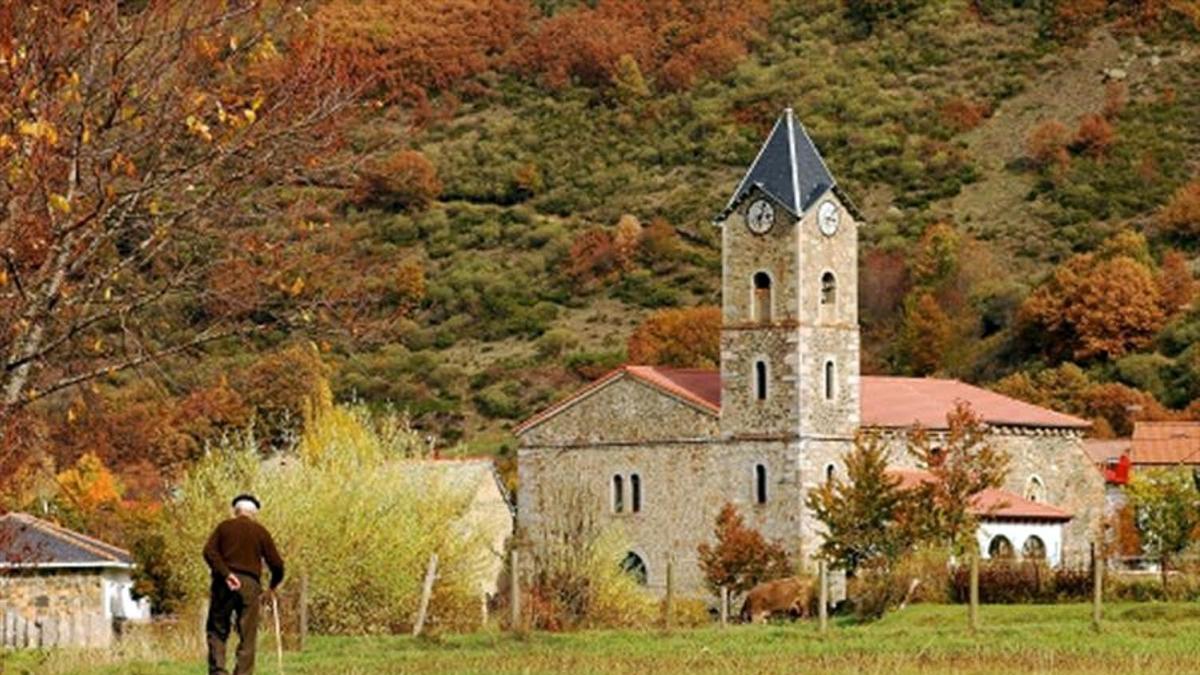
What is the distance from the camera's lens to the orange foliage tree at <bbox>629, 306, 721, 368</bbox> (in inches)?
3696

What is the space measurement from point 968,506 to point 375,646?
92.8ft

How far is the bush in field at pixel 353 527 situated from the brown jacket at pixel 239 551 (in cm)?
2192

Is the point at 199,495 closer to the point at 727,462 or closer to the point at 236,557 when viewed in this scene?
the point at 727,462

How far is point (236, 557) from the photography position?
958 inches

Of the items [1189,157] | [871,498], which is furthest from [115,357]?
[1189,157]

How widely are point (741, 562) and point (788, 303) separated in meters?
7.96

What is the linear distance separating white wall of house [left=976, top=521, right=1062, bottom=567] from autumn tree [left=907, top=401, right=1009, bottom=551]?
1.36m

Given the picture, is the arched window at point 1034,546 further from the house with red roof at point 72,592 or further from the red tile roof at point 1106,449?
the house with red roof at point 72,592

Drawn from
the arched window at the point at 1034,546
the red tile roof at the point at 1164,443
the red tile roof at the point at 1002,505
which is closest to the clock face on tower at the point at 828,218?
the red tile roof at the point at 1002,505

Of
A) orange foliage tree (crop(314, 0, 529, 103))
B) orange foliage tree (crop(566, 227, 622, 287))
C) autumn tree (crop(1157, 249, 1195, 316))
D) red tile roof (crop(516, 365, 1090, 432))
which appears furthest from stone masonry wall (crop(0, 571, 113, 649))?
orange foliage tree (crop(314, 0, 529, 103))

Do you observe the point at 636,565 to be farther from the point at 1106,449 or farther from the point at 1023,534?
the point at 1106,449

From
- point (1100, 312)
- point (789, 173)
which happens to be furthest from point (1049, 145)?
point (789, 173)

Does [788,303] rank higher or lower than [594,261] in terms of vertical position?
lower

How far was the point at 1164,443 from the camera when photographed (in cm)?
8075
